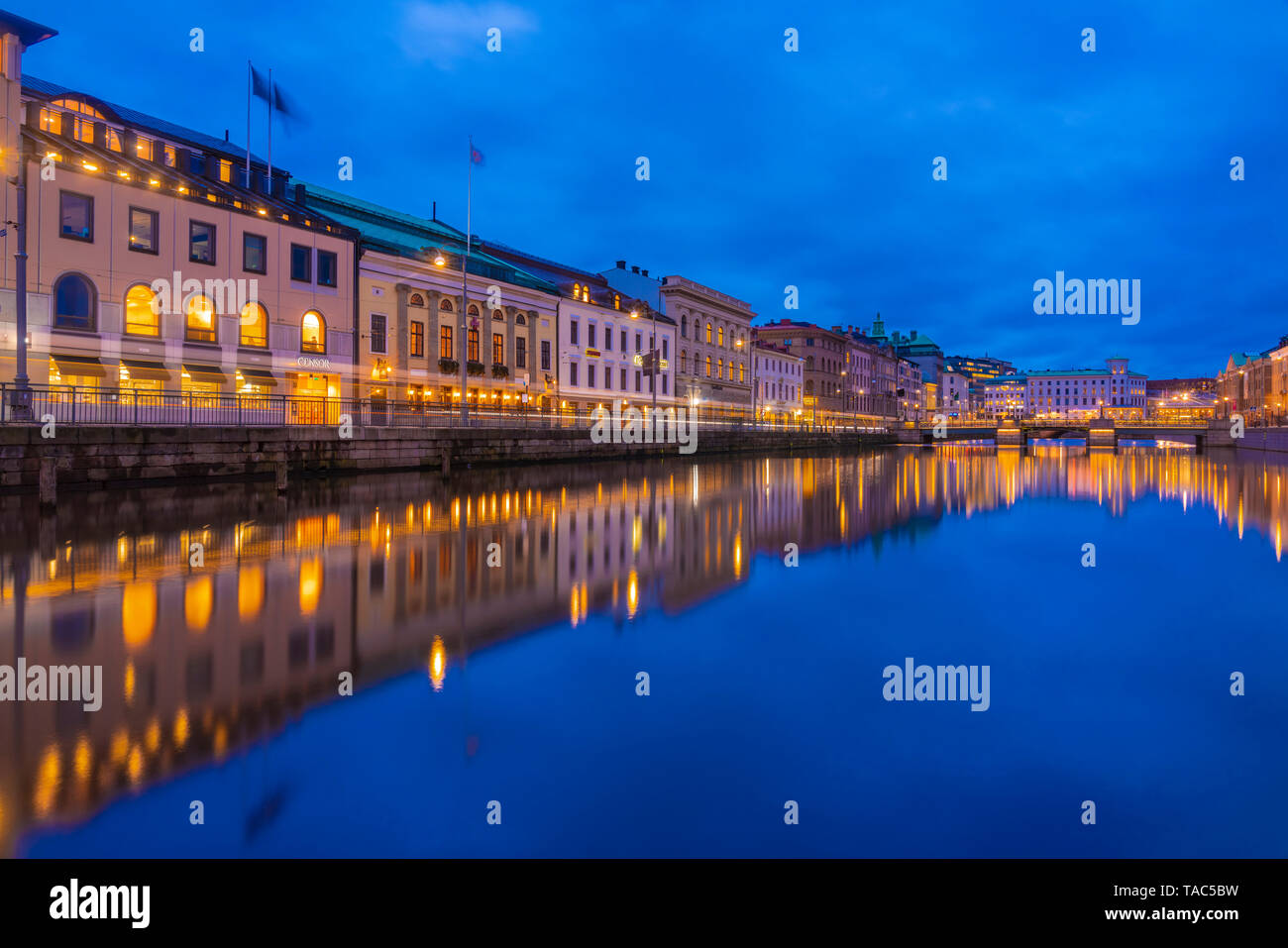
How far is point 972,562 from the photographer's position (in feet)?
39.7

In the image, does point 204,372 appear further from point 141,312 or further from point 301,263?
point 301,263

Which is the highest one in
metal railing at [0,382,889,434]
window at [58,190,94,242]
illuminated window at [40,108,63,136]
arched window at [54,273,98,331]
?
illuminated window at [40,108,63,136]

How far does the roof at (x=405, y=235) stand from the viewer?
43094mm

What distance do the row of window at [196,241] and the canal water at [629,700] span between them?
21.4m

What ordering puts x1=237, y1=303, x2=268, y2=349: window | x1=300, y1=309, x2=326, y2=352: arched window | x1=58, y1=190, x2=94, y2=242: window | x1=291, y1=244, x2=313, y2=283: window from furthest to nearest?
x1=300, y1=309, x2=326, y2=352: arched window
x1=291, y1=244, x2=313, y2=283: window
x1=237, y1=303, x2=268, y2=349: window
x1=58, y1=190, x2=94, y2=242: window

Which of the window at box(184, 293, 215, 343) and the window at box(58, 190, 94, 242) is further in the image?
the window at box(184, 293, 215, 343)

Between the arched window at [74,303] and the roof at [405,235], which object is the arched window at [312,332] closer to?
the roof at [405,235]

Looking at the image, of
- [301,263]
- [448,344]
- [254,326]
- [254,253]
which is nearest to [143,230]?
[254,253]

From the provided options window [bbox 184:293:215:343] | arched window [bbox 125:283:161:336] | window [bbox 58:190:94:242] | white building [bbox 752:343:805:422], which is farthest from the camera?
white building [bbox 752:343:805:422]

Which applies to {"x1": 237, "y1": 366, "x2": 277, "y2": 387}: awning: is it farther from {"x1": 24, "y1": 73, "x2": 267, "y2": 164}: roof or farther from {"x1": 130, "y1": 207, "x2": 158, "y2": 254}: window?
{"x1": 24, "y1": 73, "x2": 267, "y2": 164}: roof

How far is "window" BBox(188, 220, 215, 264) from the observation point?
32.4 meters

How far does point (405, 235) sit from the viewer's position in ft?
155

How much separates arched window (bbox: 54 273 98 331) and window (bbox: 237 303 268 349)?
579 cm

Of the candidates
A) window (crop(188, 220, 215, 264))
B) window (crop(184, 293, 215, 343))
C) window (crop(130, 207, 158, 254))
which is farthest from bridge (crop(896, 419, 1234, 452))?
window (crop(130, 207, 158, 254))
